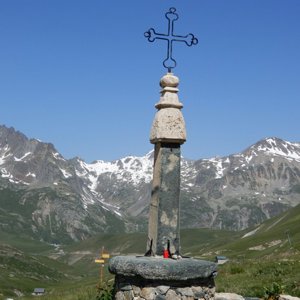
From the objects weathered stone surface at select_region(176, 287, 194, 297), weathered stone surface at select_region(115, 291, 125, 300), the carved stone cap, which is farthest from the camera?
the carved stone cap

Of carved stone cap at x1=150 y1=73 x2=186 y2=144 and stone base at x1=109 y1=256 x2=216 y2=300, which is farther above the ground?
carved stone cap at x1=150 y1=73 x2=186 y2=144

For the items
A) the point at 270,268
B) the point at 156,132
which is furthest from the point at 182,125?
the point at 270,268

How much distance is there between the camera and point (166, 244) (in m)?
15.2

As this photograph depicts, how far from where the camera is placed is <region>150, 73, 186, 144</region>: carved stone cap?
15.6m

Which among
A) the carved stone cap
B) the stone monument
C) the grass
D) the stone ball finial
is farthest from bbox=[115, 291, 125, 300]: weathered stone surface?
the grass

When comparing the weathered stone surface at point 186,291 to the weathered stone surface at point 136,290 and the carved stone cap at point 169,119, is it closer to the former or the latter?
the weathered stone surface at point 136,290

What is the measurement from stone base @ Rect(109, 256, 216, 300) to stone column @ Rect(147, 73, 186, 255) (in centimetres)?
164

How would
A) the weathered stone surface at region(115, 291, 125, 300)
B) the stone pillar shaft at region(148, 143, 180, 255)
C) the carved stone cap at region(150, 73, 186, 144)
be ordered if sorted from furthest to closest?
1. the carved stone cap at region(150, 73, 186, 144)
2. the stone pillar shaft at region(148, 143, 180, 255)
3. the weathered stone surface at region(115, 291, 125, 300)

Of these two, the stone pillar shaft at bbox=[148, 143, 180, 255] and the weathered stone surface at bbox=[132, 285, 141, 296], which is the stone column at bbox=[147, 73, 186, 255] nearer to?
the stone pillar shaft at bbox=[148, 143, 180, 255]

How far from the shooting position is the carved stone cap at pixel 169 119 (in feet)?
51.0

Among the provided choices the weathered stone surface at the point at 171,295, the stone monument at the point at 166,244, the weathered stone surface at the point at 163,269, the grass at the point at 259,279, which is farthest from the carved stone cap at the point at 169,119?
the grass at the point at 259,279

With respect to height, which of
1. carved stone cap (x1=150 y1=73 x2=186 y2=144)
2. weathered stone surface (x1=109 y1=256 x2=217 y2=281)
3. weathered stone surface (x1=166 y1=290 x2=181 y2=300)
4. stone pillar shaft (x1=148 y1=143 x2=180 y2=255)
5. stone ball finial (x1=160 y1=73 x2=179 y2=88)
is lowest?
weathered stone surface (x1=166 y1=290 x2=181 y2=300)

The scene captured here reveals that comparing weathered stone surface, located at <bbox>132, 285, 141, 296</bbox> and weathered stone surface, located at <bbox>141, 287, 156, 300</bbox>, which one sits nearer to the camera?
weathered stone surface, located at <bbox>141, 287, 156, 300</bbox>

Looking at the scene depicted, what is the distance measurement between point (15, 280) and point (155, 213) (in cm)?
15596
